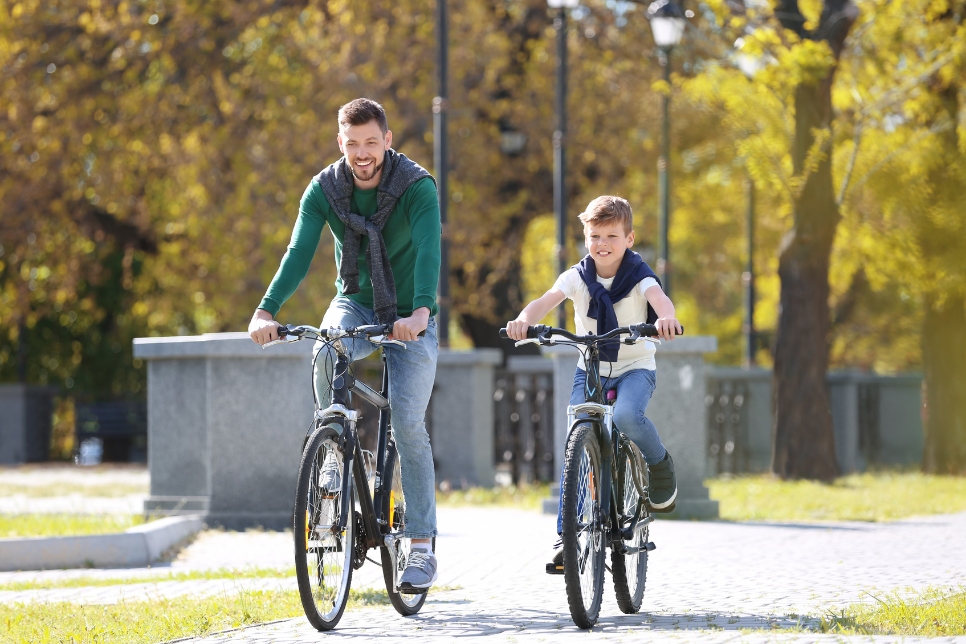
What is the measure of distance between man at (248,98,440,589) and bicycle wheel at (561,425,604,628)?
66 centimetres

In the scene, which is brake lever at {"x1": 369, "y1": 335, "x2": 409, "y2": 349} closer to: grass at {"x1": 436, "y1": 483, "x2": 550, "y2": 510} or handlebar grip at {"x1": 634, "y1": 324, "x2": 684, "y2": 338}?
handlebar grip at {"x1": 634, "y1": 324, "x2": 684, "y2": 338}

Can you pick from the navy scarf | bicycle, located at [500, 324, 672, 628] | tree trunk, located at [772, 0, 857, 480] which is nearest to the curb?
bicycle, located at [500, 324, 672, 628]

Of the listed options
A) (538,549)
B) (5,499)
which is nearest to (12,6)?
(5,499)

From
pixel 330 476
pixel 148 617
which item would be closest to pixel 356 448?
pixel 330 476

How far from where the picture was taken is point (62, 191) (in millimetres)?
21141

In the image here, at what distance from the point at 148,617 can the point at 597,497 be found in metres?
1.81

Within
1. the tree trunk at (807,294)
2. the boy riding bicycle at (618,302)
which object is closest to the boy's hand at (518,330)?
Result: the boy riding bicycle at (618,302)

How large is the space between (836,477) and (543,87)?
30.5 feet

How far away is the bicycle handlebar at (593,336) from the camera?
5477mm

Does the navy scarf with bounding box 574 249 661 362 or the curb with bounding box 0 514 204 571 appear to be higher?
the navy scarf with bounding box 574 249 661 362

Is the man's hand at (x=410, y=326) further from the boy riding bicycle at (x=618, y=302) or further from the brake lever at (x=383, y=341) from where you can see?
the boy riding bicycle at (x=618, y=302)

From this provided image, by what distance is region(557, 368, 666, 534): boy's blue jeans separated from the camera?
5773mm

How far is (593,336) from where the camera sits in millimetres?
5543

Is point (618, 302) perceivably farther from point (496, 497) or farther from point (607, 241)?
point (496, 497)
